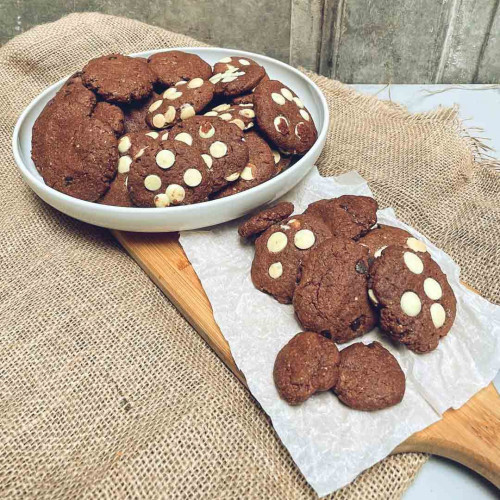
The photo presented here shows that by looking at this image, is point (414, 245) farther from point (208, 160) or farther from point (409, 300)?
point (208, 160)

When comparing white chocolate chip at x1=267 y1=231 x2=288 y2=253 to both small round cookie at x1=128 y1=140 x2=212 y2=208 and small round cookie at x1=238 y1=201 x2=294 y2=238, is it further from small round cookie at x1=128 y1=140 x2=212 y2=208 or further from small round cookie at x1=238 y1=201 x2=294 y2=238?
small round cookie at x1=128 y1=140 x2=212 y2=208

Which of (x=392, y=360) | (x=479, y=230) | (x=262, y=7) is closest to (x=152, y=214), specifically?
(x=392, y=360)

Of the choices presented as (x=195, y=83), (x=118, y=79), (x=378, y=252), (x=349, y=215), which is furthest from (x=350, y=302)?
(x=118, y=79)

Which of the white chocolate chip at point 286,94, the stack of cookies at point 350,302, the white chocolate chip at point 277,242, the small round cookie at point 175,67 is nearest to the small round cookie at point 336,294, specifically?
the stack of cookies at point 350,302

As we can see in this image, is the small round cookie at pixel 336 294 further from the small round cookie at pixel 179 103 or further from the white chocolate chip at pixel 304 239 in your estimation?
the small round cookie at pixel 179 103

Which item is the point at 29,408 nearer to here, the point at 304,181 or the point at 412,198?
the point at 304,181

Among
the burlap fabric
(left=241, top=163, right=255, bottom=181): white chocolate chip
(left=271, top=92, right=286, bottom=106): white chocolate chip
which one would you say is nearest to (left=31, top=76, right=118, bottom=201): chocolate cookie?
the burlap fabric
